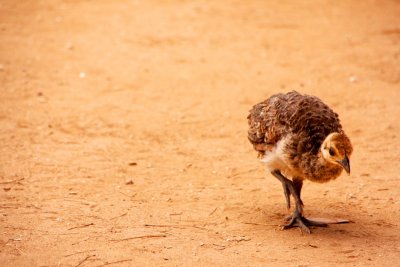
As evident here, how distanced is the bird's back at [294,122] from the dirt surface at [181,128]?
0.95m

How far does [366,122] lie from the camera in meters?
9.26

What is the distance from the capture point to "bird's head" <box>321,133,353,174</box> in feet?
18.6

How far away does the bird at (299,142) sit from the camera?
5824 millimetres

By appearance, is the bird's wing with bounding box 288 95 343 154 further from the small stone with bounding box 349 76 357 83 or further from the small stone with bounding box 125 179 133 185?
the small stone with bounding box 349 76 357 83

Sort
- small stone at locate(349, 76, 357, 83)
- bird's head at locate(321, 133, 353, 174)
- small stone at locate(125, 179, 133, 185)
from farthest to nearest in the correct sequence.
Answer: small stone at locate(349, 76, 357, 83), small stone at locate(125, 179, 133, 185), bird's head at locate(321, 133, 353, 174)

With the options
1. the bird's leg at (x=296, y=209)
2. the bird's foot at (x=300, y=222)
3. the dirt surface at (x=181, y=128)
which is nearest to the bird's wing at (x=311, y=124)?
the bird's leg at (x=296, y=209)

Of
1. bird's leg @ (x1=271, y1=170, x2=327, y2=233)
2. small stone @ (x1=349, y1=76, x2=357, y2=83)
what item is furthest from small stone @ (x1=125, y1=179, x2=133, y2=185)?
small stone @ (x1=349, y1=76, x2=357, y2=83)

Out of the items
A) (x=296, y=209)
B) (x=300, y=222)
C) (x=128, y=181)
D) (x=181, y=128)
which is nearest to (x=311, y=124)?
(x=296, y=209)

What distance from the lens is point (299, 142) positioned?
19.8ft

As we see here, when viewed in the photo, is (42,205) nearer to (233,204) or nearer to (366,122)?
(233,204)

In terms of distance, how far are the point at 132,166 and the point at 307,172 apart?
9.13ft

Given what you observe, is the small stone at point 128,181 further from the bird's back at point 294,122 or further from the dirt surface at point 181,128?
the bird's back at point 294,122

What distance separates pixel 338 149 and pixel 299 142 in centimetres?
49

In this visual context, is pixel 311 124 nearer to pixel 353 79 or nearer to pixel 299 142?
pixel 299 142
